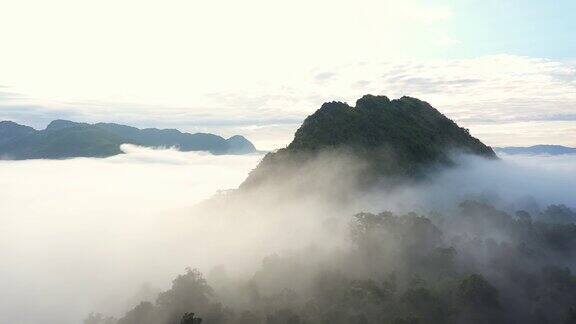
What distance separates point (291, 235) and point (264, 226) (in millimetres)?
20222

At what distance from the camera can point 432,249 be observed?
416 feet

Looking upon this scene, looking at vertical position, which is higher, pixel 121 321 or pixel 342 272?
pixel 342 272

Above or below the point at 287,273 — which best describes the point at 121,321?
below

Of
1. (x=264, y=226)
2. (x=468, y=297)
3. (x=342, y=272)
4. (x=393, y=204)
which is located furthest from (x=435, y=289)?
(x=264, y=226)

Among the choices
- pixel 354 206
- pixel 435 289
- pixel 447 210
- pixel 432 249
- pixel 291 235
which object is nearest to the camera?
pixel 435 289

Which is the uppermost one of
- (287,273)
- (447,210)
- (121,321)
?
(447,210)

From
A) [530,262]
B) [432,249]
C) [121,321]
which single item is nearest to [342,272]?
[432,249]

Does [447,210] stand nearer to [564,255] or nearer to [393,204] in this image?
[393,204]

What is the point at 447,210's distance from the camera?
17250 cm

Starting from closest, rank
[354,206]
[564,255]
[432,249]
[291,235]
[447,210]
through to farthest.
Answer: [432,249] < [564,255] < [291,235] < [447,210] < [354,206]

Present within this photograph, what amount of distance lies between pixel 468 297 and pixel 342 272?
34293 mm

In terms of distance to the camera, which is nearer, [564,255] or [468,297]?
[468,297]

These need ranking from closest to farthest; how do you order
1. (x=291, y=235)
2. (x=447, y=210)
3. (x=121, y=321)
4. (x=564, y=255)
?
(x=121, y=321) < (x=564, y=255) < (x=291, y=235) < (x=447, y=210)

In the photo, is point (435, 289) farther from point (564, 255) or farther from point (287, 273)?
point (564, 255)
